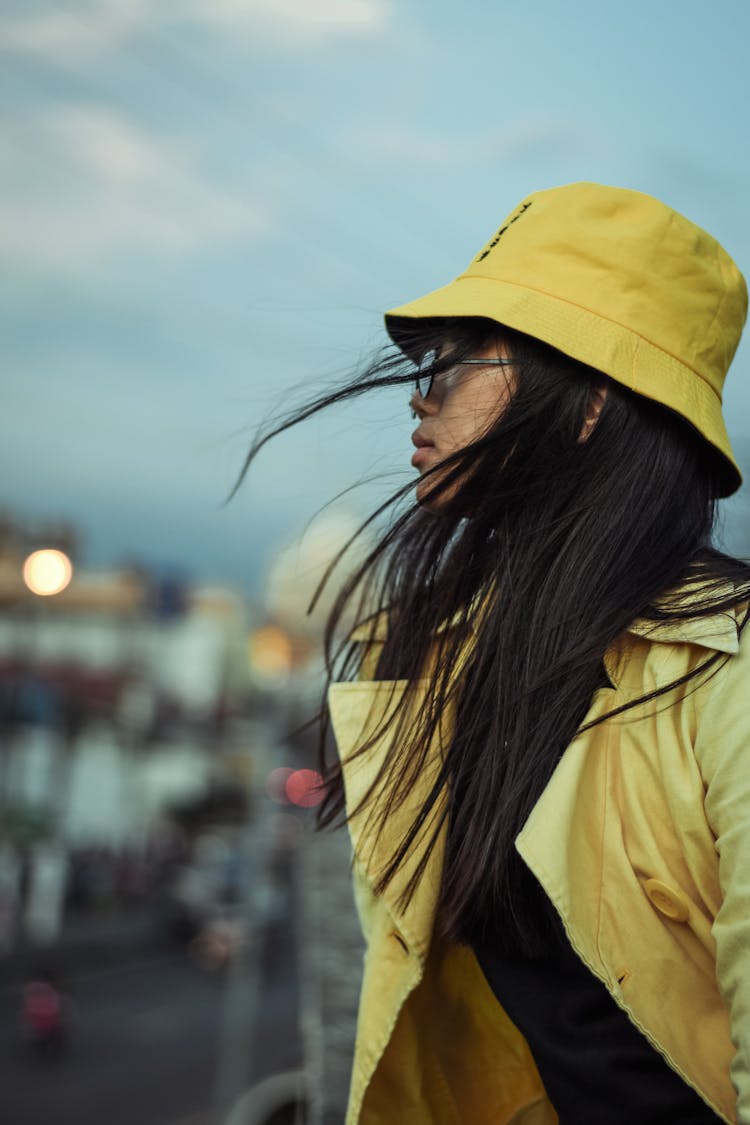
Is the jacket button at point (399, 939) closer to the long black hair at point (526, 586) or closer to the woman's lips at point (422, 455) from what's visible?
the long black hair at point (526, 586)

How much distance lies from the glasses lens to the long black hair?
0.02 metres

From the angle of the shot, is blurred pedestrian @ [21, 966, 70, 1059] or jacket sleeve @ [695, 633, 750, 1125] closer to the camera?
jacket sleeve @ [695, 633, 750, 1125]

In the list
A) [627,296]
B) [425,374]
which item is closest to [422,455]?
[425,374]

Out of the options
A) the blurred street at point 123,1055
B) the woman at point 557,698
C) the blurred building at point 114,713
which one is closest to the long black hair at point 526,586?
the woman at point 557,698

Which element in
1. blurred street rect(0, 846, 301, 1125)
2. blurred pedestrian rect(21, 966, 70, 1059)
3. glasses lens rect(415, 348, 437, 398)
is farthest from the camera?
blurred pedestrian rect(21, 966, 70, 1059)

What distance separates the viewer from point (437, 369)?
1643 mm

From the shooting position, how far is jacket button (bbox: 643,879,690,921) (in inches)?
50.4

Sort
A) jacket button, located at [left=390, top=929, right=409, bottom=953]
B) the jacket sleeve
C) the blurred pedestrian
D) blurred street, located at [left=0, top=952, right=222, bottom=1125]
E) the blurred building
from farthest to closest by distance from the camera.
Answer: the blurred building
the blurred pedestrian
blurred street, located at [left=0, top=952, right=222, bottom=1125]
jacket button, located at [left=390, top=929, right=409, bottom=953]
the jacket sleeve

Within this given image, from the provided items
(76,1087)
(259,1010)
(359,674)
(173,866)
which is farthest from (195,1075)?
(359,674)

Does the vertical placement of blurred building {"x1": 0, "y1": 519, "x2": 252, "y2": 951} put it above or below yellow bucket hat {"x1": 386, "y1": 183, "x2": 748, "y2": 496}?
below

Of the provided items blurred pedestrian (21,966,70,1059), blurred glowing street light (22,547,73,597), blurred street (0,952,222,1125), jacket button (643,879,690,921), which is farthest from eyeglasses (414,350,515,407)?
blurred pedestrian (21,966,70,1059)

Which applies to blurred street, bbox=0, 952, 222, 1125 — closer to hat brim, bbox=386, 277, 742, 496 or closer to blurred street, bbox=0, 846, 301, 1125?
blurred street, bbox=0, 846, 301, 1125

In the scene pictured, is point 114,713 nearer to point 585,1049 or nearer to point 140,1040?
point 140,1040

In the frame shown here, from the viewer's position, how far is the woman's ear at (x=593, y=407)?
1.58m
